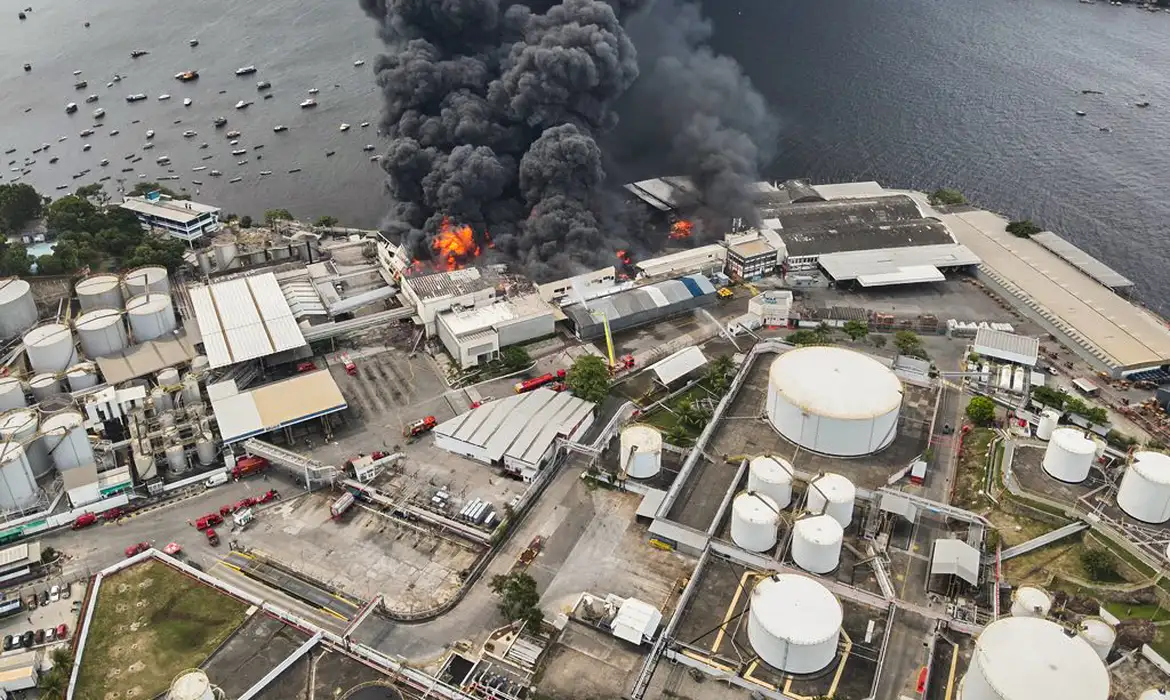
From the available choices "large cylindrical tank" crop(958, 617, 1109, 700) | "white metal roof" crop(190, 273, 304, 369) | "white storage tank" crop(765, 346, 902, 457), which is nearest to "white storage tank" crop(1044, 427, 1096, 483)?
"white storage tank" crop(765, 346, 902, 457)

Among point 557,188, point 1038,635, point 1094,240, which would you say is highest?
point 557,188

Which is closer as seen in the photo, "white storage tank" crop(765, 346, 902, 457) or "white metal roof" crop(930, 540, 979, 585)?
"white metal roof" crop(930, 540, 979, 585)

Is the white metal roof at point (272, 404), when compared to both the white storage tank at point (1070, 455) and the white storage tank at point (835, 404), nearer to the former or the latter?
the white storage tank at point (835, 404)

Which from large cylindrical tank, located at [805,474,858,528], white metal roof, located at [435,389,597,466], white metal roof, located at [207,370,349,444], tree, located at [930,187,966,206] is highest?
large cylindrical tank, located at [805,474,858,528]

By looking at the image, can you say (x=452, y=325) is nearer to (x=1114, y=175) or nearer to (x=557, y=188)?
(x=557, y=188)

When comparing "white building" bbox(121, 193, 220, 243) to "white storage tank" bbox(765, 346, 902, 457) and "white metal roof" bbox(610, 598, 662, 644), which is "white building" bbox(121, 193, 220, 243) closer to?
"white storage tank" bbox(765, 346, 902, 457)

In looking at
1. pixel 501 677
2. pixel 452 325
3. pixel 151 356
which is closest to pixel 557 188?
pixel 452 325

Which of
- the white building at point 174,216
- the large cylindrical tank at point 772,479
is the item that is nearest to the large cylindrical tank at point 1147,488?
the large cylindrical tank at point 772,479

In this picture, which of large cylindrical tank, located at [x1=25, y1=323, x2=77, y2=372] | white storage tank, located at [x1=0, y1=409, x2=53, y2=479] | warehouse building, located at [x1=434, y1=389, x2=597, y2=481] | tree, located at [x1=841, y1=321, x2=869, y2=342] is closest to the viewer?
white storage tank, located at [x1=0, y1=409, x2=53, y2=479]
